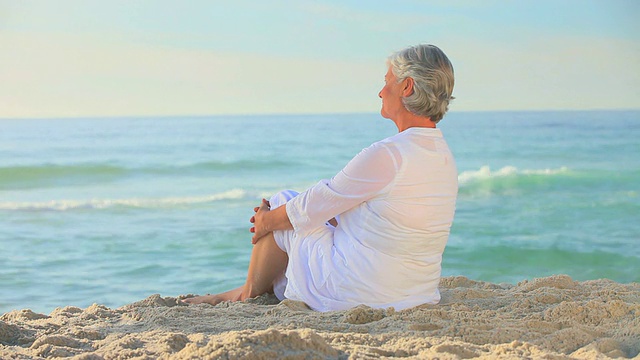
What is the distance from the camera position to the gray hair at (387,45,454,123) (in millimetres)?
2592

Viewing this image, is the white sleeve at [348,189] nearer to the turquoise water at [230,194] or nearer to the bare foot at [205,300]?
the bare foot at [205,300]

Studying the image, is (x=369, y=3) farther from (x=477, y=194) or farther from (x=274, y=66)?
(x=477, y=194)

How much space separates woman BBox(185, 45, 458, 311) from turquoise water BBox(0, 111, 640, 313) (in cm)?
366

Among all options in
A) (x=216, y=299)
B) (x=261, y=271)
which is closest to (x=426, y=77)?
(x=261, y=271)

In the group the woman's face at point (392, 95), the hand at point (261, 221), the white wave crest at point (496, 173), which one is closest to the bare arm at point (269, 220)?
the hand at point (261, 221)

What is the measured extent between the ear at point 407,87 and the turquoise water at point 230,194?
13.3 feet

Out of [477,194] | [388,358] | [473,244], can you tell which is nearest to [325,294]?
[388,358]

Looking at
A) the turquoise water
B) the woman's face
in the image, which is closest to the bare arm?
the woman's face

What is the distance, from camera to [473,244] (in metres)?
8.34

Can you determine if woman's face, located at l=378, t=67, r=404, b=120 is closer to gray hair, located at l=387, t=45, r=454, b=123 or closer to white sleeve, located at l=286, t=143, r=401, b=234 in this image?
gray hair, located at l=387, t=45, r=454, b=123

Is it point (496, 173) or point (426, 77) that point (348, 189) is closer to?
point (426, 77)

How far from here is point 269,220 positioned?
9.31ft

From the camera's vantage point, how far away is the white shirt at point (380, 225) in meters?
2.57

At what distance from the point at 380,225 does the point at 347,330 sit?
41 cm
